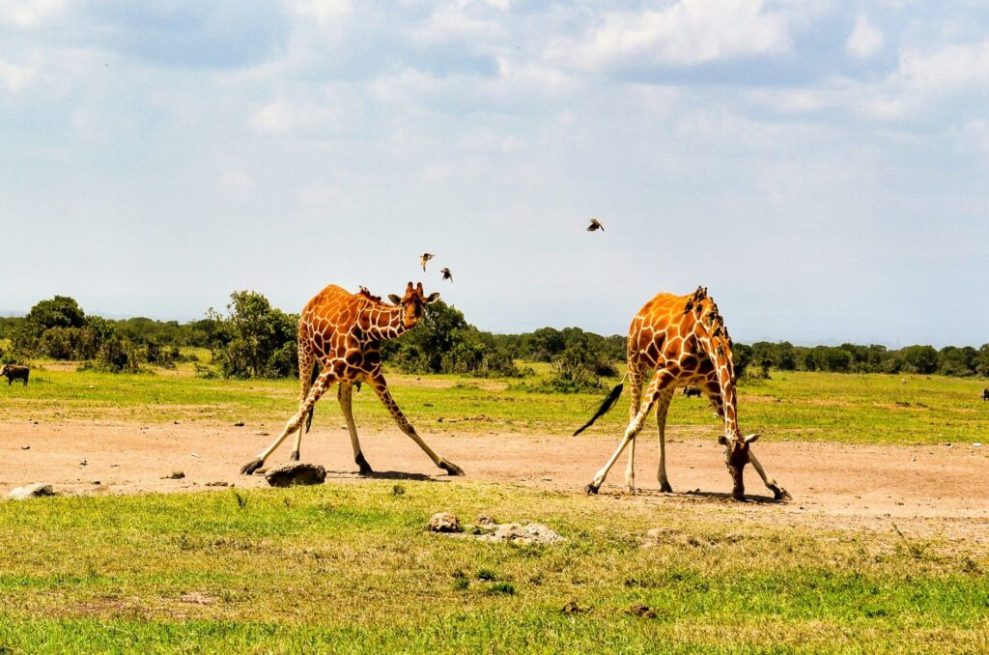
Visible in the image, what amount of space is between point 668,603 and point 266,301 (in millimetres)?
41370

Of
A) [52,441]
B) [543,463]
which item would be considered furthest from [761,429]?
[52,441]

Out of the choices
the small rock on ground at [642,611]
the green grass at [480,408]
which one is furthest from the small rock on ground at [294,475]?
the green grass at [480,408]

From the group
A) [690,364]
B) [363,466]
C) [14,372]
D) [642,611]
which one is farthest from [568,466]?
[14,372]

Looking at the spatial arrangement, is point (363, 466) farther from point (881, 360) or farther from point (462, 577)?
point (881, 360)

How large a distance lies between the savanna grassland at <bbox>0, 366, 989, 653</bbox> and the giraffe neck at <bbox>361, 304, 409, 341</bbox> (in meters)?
2.35

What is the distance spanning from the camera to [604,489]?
1778 centimetres

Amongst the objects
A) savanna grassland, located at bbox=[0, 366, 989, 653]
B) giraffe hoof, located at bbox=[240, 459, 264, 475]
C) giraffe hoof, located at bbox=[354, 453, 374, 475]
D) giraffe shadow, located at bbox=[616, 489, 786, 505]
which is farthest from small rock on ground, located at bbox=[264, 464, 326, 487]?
giraffe shadow, located at bbox=[616, 489, 786, 505]

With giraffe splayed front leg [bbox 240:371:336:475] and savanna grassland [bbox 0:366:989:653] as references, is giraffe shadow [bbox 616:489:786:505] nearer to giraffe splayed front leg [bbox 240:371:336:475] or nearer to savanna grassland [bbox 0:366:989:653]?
savanna grassland [bbox 0:366:989:653]

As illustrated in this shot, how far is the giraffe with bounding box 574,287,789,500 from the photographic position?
1658 cm

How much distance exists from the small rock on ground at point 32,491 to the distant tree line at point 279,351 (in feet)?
96.6

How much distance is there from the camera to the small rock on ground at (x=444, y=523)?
13576 millimetres

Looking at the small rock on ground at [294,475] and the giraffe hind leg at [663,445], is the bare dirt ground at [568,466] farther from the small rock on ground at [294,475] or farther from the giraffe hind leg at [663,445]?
the small rock on ground at [294,475]

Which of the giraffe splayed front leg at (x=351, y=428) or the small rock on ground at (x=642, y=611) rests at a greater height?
the giraffe splayed front leg at (x=351, y=428)

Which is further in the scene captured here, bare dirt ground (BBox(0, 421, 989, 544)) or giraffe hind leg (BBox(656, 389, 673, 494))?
giraffe hind leg (BBox(656, 389, 673, 494))
